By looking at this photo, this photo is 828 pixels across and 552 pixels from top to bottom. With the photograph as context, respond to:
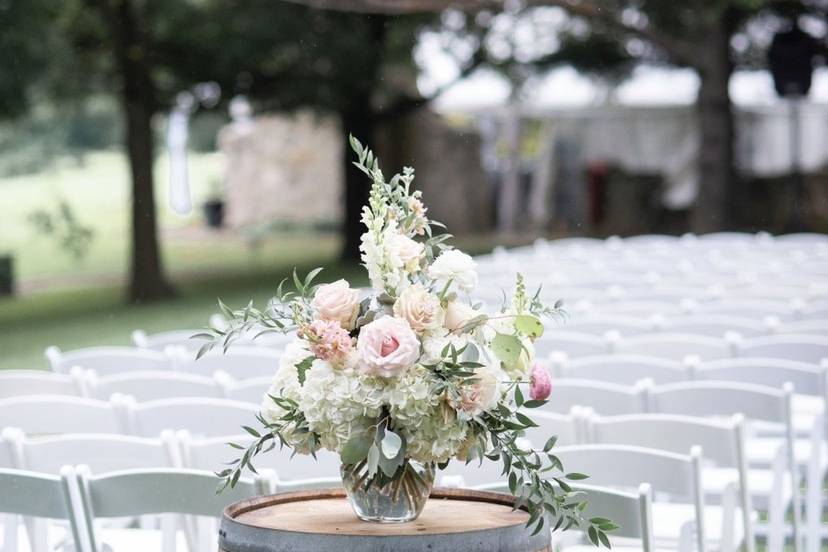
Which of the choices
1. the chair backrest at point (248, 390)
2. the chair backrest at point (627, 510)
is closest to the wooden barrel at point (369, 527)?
the chair backrest at point (627, 510)

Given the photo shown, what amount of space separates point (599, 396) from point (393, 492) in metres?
2.11

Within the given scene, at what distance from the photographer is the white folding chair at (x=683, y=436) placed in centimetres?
398

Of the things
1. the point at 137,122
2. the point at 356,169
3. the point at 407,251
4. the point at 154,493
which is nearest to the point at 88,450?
the point at 154,493

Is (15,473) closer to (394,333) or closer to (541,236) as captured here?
(394,333)

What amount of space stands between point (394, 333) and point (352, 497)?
378 millimetres

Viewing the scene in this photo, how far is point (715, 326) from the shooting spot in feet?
22.0

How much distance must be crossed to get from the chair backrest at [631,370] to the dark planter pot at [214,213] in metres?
22.5

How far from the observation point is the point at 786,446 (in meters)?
4.82

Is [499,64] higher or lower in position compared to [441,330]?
higher

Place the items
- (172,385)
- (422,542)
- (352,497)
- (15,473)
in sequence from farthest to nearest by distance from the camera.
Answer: (172,385), (15,473), (352,497), (422,542)

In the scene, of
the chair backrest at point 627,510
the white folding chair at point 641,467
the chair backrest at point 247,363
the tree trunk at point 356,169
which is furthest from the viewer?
the tree trunk at point 356,169

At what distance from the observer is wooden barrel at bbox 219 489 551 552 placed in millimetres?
2539

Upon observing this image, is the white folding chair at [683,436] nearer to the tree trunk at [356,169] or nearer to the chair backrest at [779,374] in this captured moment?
the chair backrest at [779,374]

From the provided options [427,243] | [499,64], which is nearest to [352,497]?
[427,243]
